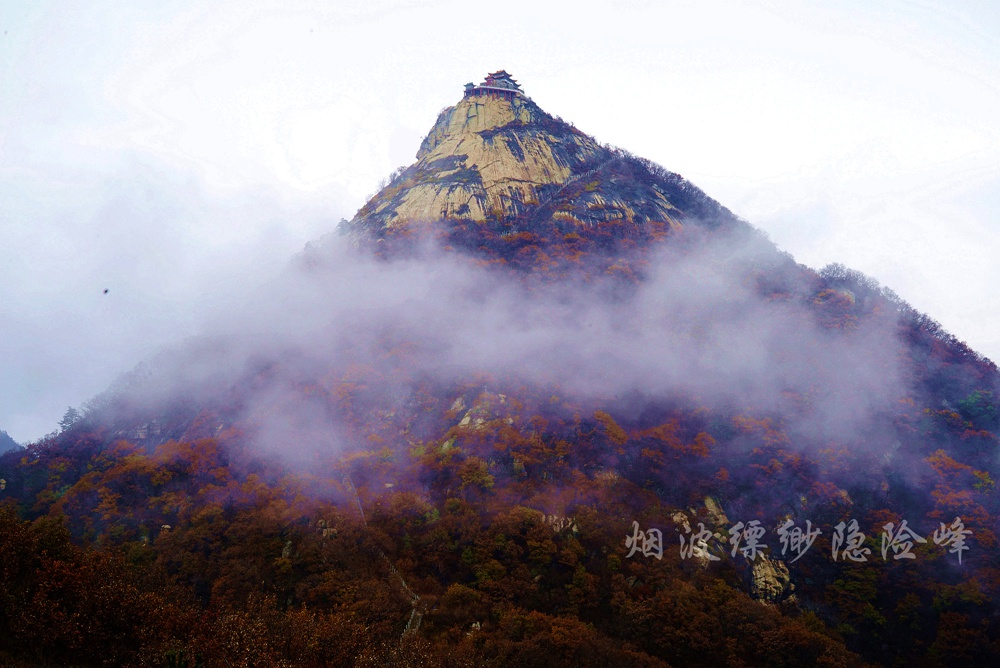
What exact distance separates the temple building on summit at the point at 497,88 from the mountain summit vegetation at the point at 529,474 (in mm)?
39834

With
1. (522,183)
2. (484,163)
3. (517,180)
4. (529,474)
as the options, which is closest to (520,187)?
(522,183)

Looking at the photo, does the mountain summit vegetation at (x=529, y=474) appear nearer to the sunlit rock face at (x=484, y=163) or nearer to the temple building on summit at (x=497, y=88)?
the sunlit rock face at (x=484, y=163)

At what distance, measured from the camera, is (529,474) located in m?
50.4

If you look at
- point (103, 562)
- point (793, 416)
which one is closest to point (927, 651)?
point (793, 416)

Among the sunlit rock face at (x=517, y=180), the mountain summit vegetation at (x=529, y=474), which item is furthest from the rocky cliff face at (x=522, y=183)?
the mountain summit vegetation at (x=529, y=474)

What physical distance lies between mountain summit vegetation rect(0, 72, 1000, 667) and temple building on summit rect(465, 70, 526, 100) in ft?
131

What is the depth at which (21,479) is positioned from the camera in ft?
187

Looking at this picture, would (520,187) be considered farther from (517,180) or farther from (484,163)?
(484,163)

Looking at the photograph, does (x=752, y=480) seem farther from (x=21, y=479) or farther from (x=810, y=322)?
(x=21, y=479)

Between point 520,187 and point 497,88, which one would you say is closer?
point 520,187

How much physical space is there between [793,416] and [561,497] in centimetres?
3081

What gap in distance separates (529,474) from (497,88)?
94.3 meters

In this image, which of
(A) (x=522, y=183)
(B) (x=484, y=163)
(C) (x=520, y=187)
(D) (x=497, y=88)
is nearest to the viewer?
(C) (x=520, y=187)

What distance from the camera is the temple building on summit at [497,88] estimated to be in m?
114
